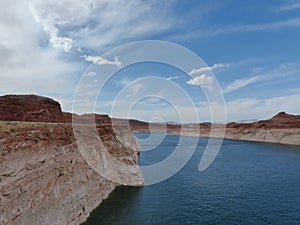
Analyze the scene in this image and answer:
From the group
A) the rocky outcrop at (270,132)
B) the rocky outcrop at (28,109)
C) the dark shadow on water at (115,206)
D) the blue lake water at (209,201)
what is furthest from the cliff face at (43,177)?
the rocky outcrop at (270,132)

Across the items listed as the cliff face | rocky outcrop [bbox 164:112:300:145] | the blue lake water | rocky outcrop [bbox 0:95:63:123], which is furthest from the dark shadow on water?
rocky outcrop [bbox 164:112:300:145]

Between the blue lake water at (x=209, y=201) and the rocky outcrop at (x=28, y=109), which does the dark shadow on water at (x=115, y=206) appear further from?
the rocky outcrop at (x=28, y=109)

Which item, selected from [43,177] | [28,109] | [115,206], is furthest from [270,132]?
[43,177]

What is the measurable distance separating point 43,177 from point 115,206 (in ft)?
39.4

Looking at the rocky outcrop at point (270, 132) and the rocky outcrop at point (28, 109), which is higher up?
the rocky outcrop at point (28, 109)

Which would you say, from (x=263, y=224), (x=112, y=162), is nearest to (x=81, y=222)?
(x=112, y=162)

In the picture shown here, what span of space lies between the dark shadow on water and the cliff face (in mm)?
882

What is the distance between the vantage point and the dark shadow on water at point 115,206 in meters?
25.7

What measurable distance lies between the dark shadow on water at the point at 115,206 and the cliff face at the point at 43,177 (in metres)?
0.88

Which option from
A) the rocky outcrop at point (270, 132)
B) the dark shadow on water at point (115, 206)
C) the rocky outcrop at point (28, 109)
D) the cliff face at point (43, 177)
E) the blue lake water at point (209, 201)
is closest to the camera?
the cliff face at point (43, 177)

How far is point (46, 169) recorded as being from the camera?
21375 millimetres

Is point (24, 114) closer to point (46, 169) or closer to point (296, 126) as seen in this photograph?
point (46, 169)

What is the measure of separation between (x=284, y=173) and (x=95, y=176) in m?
36.5

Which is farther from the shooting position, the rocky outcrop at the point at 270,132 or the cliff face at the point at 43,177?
the rocky outcrop at the point at 270,132
